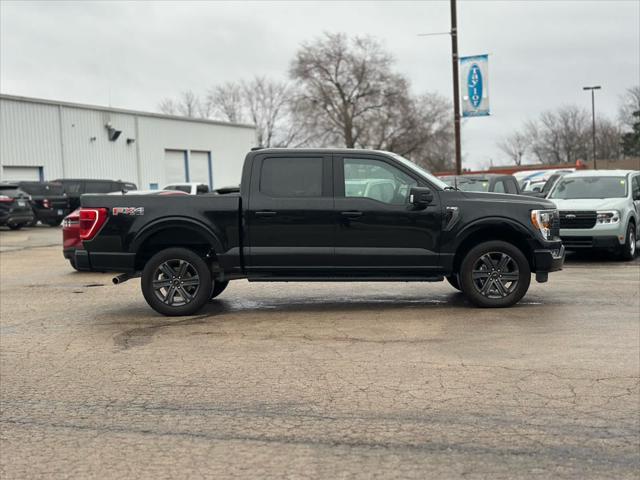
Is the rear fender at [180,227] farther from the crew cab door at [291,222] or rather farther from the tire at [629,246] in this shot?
the tire at [629,246]

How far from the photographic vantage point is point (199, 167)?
50.7 meters

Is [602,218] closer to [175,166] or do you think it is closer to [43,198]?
[43,198]

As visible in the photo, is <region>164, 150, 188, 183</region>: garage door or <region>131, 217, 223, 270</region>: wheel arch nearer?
<region>131, 217, 223, 270</region>: wheel arch

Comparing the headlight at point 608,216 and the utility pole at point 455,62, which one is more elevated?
the utility pole at point 455,62

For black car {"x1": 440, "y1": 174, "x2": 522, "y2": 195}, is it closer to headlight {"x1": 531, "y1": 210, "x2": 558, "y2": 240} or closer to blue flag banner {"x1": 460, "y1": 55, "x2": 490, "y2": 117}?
headlight {"x1": 531, "y1": 210, "x2": 558, "y2": 240}

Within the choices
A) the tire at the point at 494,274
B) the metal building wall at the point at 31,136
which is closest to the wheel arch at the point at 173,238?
the tire at the point at 494,274

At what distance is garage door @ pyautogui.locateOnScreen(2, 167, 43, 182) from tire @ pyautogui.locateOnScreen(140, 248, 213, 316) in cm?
2971

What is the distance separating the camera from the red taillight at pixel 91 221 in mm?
8570

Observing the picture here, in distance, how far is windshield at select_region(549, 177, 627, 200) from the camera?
14516 millimetres

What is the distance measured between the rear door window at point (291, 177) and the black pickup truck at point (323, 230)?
0.04 feet

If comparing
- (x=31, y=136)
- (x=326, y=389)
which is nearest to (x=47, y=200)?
(x=31, y=136)

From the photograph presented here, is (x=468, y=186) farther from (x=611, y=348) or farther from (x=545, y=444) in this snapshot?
(x=545, y=444)

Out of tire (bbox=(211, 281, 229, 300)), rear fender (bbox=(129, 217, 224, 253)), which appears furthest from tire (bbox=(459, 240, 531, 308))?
tire (bbox=(211, 281, 229, 300))

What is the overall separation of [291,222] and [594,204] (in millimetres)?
7652
